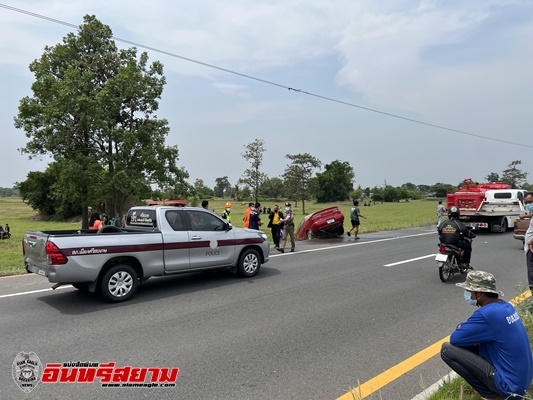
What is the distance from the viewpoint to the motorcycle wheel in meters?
8.20

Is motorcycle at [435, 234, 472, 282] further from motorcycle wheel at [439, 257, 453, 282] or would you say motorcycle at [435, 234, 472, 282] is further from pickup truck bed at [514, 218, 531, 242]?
pickup truck bed at [514, 218, 531, 242]

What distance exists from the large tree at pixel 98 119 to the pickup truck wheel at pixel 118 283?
18571 millimetres

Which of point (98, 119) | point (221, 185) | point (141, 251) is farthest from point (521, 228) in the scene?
point (221, 185)

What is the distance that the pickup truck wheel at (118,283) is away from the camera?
6582mm

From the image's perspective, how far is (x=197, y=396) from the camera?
3547 millimetres

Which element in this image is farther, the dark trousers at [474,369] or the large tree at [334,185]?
the large tree at [334,185]

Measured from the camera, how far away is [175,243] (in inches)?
297

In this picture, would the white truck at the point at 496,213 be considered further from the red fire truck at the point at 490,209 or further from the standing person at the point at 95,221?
the standing person at the point at 95,221

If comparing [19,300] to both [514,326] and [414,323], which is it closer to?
[414,323]

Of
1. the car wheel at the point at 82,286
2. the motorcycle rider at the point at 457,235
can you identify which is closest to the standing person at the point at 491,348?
the motorcycle rider at the point at 457,235

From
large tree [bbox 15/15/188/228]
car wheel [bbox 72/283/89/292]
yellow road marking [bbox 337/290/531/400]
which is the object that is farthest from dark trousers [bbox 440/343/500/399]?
large tree [bbox 15/15/188/228]

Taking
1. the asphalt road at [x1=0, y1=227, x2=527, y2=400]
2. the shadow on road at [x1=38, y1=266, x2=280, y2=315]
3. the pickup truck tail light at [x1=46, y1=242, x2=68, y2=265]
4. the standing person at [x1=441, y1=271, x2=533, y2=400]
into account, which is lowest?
the asphalt road at [x1=0, y1=227, x2=527, y2=400]

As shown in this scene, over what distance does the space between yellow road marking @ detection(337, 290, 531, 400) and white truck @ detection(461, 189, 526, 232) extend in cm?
1586

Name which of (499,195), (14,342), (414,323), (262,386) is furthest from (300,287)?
(499,195)
